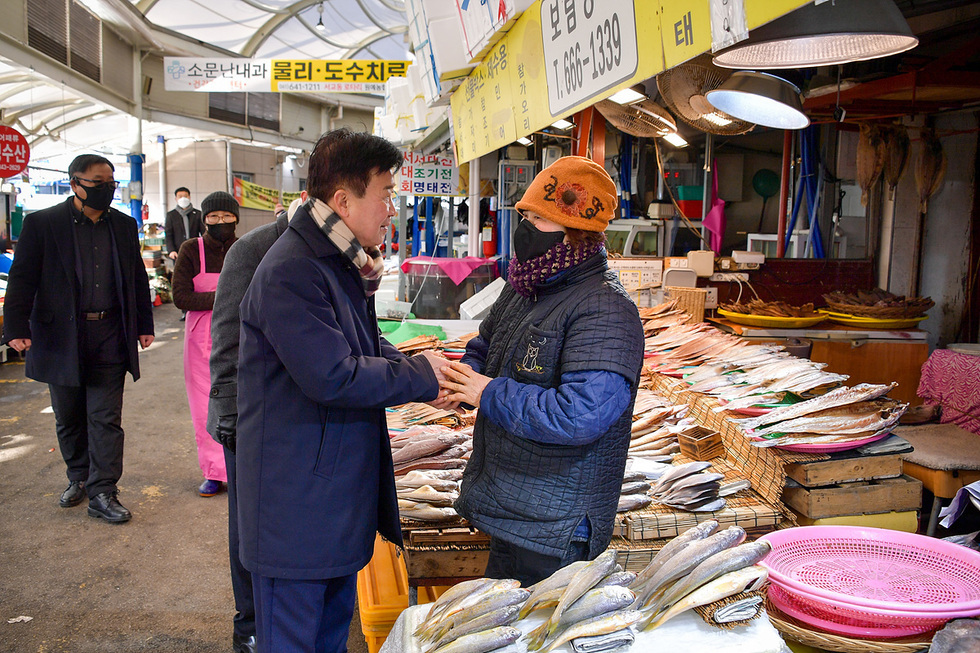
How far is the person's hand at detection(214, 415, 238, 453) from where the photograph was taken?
3.07m

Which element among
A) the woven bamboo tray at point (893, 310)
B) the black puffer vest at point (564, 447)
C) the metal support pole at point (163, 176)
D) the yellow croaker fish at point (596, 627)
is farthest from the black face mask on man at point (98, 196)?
the metal support pole at point (163, 176)

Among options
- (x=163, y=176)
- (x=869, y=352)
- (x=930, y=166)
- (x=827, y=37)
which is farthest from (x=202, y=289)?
(x=163, y=176)

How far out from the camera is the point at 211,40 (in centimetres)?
2186

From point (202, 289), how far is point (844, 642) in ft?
15.0

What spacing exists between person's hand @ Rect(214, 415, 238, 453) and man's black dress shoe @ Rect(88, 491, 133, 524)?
221cm

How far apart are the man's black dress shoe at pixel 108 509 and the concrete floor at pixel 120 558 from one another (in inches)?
2.4

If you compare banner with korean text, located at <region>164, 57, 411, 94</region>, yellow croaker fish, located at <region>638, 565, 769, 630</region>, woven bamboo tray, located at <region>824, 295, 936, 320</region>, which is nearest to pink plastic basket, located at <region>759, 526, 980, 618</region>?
yellow croaker fish, located at <region>638, 565, 769, 630</region>

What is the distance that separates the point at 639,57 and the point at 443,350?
133 inches

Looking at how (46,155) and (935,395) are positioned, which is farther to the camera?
(46,155)

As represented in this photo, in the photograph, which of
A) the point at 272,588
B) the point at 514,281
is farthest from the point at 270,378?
the point at 514,281

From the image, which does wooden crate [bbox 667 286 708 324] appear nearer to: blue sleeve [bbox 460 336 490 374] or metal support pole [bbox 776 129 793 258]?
metal support pole [bbox 776 129 793 258]

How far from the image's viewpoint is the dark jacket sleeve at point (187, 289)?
5.09m

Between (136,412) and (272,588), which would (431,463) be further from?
(136,412)

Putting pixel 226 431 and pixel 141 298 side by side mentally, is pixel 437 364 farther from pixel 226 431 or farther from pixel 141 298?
pixel 141 298
